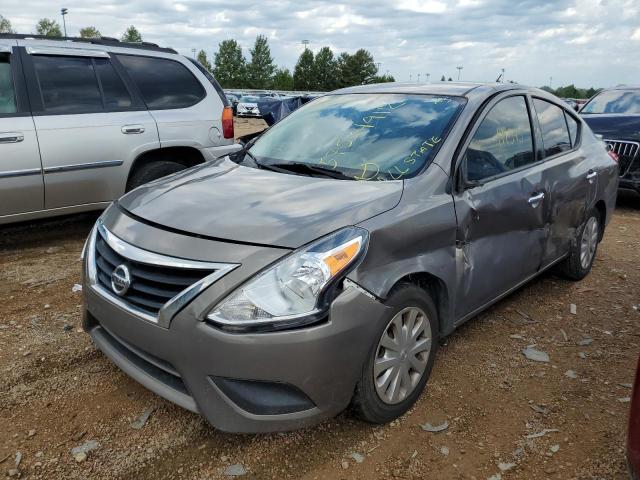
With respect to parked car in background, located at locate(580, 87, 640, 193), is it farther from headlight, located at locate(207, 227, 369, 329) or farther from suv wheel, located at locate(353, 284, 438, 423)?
headlight, located at locate(207, 227, 369, 329)

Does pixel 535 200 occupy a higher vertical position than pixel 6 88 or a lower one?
lower

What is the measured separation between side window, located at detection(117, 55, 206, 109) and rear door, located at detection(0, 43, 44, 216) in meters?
1.05

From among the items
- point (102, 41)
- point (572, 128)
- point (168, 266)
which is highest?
point (102, 41)

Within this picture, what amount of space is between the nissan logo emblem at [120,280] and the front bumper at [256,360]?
0.11 metres

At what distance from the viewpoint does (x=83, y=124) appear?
16.4ft

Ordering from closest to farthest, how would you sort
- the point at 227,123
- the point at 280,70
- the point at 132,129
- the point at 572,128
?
the point at 572,128
the point at 132,129
the point at 227,123
the point at 280,70

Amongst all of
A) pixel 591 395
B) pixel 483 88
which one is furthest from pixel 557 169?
pixel 591 395

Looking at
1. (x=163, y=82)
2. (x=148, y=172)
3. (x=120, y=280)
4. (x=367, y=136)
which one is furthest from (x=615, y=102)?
(x=120, y=280)

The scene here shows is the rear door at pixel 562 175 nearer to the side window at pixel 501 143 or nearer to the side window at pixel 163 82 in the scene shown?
the side window at pixel 501 143

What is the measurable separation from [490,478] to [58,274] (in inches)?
146

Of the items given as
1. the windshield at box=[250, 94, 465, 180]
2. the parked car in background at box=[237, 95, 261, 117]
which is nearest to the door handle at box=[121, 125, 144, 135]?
the windshield at box=[250, 94, 465, 180]

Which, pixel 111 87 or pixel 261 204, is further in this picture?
pixel 111 87

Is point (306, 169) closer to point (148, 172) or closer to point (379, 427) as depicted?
point (379, 427)

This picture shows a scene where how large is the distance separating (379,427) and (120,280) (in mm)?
1391
